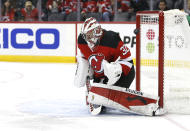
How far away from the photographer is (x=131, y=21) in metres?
9.24

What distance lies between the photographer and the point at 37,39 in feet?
→ 31.0

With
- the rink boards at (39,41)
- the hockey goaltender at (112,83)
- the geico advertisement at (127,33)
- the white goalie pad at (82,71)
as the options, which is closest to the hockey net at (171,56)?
the hockey goaltender at (112,83)

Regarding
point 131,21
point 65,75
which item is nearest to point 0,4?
point 131,21

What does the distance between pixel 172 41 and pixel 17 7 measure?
6334 millimetres

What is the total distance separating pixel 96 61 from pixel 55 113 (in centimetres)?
63

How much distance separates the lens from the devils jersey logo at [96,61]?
3939mm

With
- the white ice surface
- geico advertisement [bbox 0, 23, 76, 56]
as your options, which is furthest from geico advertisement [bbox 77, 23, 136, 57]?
the white ice surface

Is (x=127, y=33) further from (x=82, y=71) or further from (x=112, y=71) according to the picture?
(x=112, y=71)

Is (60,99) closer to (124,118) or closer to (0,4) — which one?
(124,118)

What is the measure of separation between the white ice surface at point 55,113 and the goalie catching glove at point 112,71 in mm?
326

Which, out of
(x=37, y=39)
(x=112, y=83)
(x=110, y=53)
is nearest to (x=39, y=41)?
(x=37, y=39)

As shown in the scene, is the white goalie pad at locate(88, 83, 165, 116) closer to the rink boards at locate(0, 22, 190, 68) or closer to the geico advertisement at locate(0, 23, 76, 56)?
the rink boards at locate(0, 22, 190, 68)

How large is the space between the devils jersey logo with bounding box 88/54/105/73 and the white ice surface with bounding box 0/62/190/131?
414 millimetres

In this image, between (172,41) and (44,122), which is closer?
(44,122)
